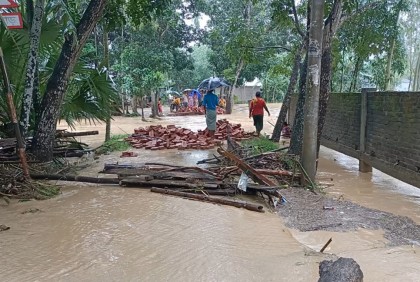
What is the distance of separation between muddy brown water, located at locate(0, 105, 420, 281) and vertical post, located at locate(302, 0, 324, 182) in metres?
1.62

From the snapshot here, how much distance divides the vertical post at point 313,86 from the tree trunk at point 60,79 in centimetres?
368

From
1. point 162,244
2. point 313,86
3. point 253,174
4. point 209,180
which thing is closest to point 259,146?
point 313,86

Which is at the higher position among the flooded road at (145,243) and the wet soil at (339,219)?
the flooded road at (145,243)

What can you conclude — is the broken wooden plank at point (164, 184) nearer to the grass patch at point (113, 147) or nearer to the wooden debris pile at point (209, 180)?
the wooden debris pile at point (209, 180)

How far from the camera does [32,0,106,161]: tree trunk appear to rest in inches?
283

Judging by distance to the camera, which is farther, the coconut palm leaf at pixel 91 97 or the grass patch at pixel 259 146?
the grass patch at pixel 259 146

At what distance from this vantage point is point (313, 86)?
21.2 ft

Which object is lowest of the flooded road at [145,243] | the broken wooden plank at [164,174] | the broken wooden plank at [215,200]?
the flooded road at [145,243]

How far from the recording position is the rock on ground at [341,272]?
8.89ft

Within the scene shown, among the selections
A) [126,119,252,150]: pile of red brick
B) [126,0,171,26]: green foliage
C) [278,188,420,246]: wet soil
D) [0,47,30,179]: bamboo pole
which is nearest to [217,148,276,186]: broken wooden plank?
[278,188,420,246]: wet soil

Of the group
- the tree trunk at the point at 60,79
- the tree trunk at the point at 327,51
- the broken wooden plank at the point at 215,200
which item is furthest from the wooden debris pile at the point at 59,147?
the tree trunk at the point at 327,51

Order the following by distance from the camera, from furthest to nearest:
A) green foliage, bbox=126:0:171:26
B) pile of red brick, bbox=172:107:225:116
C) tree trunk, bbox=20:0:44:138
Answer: pile of red brick, bbox=172:107:225:116, green foliage, bbox=126:0:171:26, tree trunk, bbox=20:0:44:138

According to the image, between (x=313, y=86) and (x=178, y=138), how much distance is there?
569cm

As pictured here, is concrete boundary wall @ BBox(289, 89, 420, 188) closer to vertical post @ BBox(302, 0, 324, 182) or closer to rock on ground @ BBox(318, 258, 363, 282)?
vertical post @ BBox(302, 0, 324, 182)
